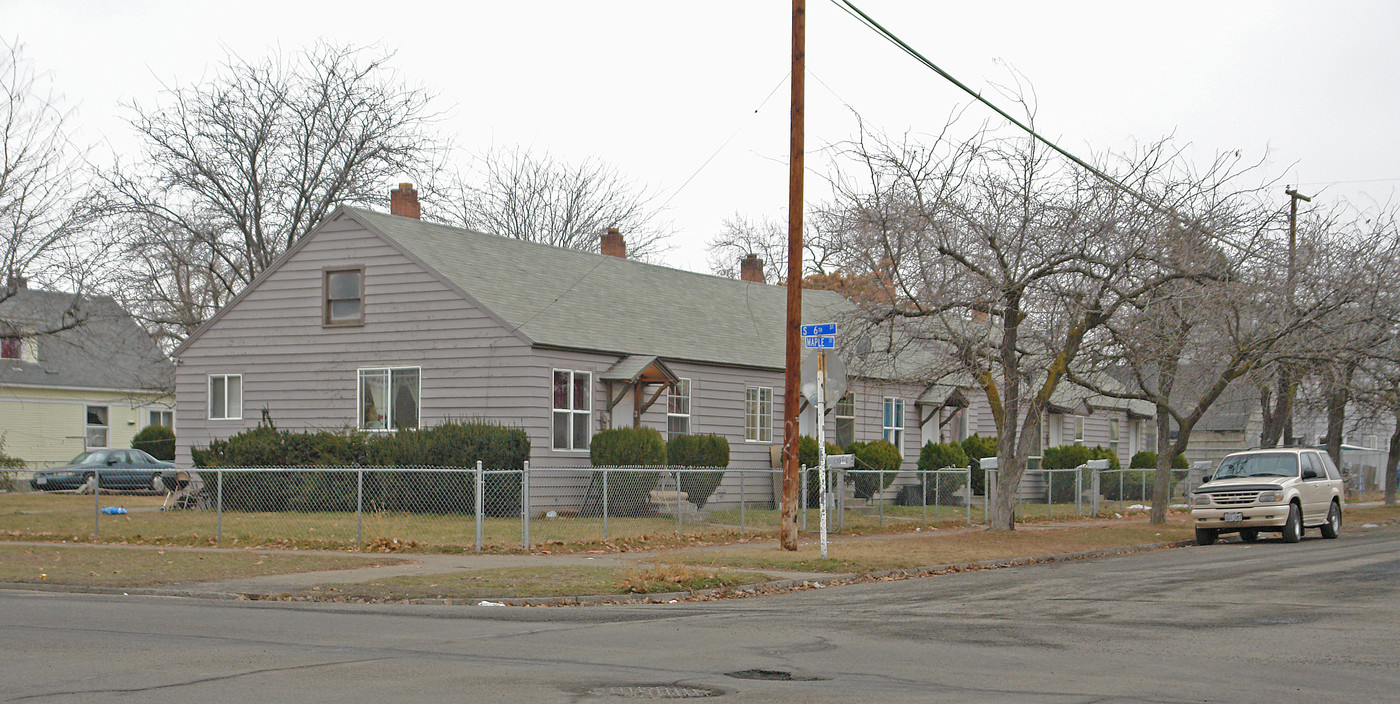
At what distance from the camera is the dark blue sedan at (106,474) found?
3691 cm

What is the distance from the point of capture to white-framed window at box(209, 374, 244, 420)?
29.3 m

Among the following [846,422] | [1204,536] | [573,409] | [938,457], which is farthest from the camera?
[938,457]

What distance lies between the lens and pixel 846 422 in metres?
35.2

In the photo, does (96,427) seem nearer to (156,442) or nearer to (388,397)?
(156,442)

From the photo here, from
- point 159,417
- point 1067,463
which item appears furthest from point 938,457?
point 159,417

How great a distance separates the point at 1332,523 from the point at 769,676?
20.1m

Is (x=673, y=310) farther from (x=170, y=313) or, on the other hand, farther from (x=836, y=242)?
(x=170, y=313)

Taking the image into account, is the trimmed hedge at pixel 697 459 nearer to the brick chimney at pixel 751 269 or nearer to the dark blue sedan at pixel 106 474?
the brick chimney at pixel 751 269

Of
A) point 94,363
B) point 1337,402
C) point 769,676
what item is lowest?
point 769,676

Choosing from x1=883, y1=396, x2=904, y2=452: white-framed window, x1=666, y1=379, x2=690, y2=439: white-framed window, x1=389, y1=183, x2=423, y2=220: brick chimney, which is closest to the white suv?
x1=666, y1=379, x2=690, y2=439: white-framed window

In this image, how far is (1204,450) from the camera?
2414 inches

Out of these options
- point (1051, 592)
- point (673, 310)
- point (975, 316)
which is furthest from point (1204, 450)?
point (1051, 592)

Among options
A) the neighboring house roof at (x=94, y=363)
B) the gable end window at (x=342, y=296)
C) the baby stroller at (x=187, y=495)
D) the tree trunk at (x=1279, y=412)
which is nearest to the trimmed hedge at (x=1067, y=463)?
the tree trunk at (x=1279, y=412)

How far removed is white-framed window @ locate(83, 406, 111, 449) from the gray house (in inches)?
805
